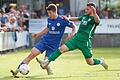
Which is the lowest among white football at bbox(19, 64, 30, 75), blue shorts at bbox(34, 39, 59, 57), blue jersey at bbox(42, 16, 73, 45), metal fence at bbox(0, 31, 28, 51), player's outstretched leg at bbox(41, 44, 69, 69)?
metal fence at bbox(0, 31, 28, 51)

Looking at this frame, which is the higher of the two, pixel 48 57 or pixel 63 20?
pixel 63 20

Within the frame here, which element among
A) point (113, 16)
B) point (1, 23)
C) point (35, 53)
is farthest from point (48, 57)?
point (113, 16)

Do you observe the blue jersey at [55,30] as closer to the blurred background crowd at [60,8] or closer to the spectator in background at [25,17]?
the blurred background crowd at [60,8]

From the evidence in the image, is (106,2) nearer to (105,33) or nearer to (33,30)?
(105,33)

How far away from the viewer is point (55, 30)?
14.9m

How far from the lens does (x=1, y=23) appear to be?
96.2ft

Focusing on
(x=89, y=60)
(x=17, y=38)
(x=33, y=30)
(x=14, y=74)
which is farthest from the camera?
(x=33, y=30)

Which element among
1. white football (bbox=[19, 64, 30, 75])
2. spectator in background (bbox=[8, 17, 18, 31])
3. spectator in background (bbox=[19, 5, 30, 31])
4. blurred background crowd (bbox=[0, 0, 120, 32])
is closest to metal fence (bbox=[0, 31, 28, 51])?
spectator in background (bbox=[8, 17, 18, 31])

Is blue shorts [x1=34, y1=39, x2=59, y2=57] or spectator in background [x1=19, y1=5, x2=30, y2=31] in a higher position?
blue shorts [x1=34, y1=39, x2=59, y2=57]

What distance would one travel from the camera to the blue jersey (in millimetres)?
14898

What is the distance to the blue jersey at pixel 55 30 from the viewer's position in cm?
1490

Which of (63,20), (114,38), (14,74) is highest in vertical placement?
(63,20)

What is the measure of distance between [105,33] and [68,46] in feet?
74.2

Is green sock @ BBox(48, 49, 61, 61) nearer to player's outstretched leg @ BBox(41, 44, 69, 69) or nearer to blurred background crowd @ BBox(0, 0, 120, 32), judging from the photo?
player's outstretched leg @ BBox(41, 44, 69, 69)
